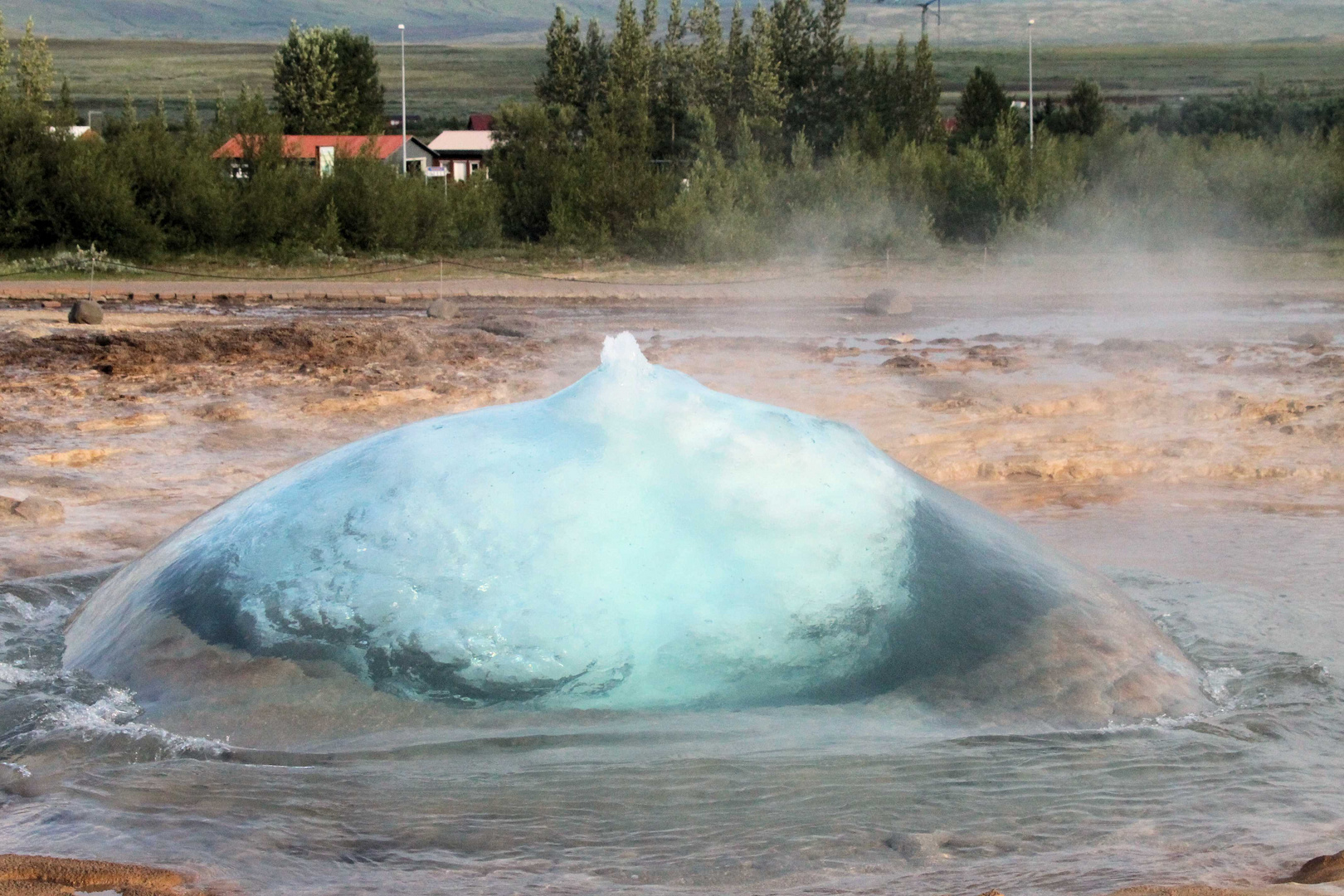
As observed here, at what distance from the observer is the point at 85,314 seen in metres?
13.6

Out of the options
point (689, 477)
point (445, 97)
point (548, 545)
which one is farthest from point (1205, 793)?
point (445, 97)

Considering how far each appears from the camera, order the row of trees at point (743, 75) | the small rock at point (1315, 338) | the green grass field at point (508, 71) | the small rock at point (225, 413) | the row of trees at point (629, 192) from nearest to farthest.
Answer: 1. the small rock at point (225, 413)
2. the small rock at point (1315, 338)
3. the row of trees at point (629, 192)
4. the row of trees at point (743, 75)
5. the green grass field at point (508, 71)

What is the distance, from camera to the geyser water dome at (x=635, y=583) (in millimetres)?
2979

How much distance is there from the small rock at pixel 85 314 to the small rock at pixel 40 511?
27.7 feet

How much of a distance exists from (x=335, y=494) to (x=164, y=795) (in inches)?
28.7

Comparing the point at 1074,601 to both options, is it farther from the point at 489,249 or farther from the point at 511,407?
the point at 489,249

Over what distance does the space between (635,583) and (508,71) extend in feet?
369

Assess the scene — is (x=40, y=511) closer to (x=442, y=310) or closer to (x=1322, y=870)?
(x=1322, y=870)

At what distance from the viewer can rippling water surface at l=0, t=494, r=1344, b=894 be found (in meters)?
2.63

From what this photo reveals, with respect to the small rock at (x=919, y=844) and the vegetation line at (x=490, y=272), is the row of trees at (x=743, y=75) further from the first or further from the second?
the small rock at (x=919, y=844)

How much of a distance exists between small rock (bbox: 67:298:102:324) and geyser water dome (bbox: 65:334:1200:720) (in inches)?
438

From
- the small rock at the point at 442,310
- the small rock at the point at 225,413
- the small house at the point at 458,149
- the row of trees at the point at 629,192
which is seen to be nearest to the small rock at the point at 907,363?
the small rock at the point at 225,413

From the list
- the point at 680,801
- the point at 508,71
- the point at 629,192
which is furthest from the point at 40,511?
the point at 508,71

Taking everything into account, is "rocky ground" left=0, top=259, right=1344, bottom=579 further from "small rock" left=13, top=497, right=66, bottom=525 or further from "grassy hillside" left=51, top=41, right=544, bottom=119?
"grassy hillside" left=51, top=41, right=544, bottom=119
